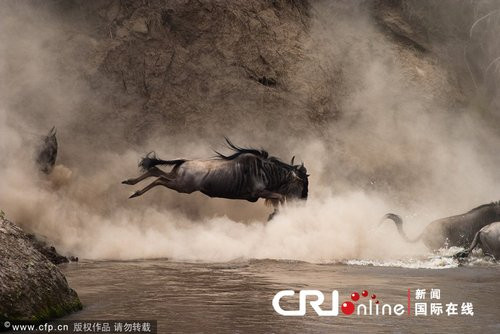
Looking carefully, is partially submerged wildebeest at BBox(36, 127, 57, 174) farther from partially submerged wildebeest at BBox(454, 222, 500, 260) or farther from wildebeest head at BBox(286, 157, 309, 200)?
partially submerged wildebeest at BBox(454, 222, 500, 260)

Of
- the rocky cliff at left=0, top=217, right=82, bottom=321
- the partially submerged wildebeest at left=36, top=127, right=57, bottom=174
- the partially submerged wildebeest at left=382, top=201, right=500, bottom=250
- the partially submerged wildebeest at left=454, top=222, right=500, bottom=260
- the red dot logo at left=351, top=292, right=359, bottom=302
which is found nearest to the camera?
the rocky cliff at left=0, top=217, right=82, bottom=321

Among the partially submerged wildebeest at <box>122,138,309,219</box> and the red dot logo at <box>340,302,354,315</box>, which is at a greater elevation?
the partially submerged wildebeest at <box>122,138,309,219</box>

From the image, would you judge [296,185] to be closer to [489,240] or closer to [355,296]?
[489,240]

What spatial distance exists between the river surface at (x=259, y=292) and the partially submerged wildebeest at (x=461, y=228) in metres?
2.17

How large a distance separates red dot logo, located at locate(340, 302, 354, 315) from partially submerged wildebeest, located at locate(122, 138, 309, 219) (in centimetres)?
677

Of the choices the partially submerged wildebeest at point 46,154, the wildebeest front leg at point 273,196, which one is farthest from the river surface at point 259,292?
the partially submerged wildebeest at point 46,154

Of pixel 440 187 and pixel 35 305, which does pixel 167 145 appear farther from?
pixel 35 305

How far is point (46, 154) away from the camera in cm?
1345

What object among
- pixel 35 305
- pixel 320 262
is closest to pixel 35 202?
pixel 320 262

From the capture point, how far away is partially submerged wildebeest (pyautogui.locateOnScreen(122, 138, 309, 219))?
41.1 feet

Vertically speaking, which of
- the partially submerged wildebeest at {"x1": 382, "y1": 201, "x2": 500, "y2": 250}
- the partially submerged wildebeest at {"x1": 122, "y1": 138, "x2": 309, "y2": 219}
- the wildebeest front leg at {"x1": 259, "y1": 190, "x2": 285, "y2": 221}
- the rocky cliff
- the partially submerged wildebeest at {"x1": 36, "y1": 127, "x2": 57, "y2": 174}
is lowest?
the rocky cliff

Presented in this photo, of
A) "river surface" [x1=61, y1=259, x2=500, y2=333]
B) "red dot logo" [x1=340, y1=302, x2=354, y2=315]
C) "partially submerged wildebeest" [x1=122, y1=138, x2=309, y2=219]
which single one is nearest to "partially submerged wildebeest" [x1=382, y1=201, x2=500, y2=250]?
"partially submerged wildebeest" [x1=122, y1=138, x2=309, y2=219]

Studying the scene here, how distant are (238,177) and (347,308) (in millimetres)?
7144

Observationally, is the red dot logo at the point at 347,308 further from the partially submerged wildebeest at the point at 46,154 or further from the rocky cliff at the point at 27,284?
the partially submerged wildebeest at the point at 46,154
